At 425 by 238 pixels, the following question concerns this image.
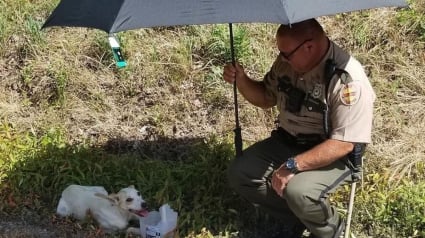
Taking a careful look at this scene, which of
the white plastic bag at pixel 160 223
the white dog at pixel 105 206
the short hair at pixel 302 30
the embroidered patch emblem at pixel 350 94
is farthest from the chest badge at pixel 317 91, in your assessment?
the white dog at pixel 105 206

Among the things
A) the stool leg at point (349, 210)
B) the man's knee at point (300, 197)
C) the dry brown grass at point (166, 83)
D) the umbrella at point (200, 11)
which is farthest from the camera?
the dry brown grass at point (166, 83)

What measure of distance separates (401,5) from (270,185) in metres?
1.22

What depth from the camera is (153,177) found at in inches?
167

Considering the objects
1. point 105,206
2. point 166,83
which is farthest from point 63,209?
point 166,83

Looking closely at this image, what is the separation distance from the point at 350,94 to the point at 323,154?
337 mm

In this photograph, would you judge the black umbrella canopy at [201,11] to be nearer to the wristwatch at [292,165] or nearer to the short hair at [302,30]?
the short hair at [302,30]

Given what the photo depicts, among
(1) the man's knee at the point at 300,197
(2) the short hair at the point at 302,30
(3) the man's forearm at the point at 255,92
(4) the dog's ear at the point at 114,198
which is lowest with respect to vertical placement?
(4) the dog's ear at the point at 114,198

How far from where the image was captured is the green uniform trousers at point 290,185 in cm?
339

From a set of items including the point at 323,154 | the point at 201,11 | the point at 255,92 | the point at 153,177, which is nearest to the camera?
the point at 201,11

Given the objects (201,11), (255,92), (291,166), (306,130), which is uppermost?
(201,11)

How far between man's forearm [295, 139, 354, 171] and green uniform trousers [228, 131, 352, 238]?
0.08 meters

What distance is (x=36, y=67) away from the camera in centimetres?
521

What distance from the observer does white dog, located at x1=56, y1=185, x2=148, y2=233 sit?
3830mm

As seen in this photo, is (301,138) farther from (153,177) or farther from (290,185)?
(153,177)
